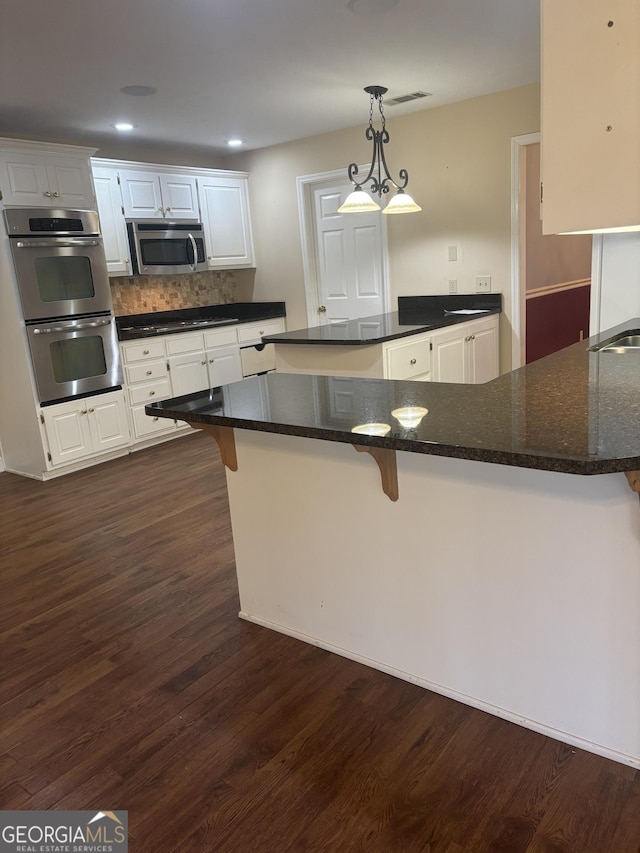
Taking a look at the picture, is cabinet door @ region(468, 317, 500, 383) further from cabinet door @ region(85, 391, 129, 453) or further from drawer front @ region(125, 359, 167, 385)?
cabinet door @ region(85, 391, 129, 453)

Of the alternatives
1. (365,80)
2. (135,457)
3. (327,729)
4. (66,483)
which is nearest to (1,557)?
(66,483)

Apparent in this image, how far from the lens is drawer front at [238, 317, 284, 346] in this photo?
5574 millimetres

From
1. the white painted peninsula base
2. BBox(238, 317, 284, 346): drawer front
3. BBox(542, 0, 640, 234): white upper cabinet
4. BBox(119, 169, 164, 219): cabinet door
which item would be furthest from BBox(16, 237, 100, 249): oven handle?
BBox(542, 0, 640, 234): white upper cabinet

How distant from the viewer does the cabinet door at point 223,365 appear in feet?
17.5

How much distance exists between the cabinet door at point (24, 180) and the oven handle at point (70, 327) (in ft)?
2.60

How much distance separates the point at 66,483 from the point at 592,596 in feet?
11.9

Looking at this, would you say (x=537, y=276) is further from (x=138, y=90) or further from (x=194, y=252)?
(x=138, y=90)

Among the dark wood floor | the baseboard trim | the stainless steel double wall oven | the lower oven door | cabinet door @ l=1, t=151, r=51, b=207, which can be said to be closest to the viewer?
the dark wood floor

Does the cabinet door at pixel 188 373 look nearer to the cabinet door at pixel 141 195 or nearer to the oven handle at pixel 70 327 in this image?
the oven handle at pixel 70 327

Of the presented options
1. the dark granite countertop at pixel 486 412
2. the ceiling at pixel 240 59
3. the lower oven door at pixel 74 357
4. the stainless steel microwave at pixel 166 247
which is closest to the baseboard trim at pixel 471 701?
the dark granite countertop at pixel 486 412

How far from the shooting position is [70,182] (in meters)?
4.30

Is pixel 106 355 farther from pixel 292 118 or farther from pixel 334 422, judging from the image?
pixel 334 422

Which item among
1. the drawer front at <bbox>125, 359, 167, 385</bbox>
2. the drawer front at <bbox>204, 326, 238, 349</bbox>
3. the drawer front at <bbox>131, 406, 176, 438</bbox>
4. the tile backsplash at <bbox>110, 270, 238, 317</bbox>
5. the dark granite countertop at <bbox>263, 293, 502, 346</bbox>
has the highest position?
the tile backsplash at <bbox>110, 270, 238, 317</bbox>

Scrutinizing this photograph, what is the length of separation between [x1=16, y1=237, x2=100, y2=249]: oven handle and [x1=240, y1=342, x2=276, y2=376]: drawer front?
163cm
